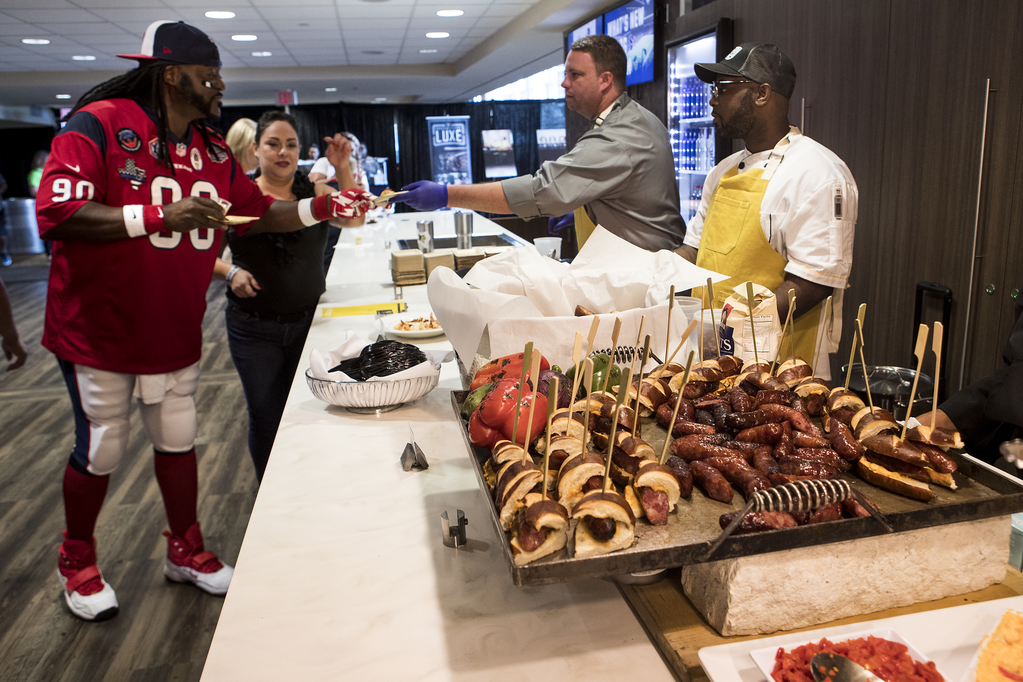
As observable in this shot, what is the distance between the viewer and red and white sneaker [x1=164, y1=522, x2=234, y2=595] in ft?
7.27

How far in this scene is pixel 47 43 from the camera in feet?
26.9

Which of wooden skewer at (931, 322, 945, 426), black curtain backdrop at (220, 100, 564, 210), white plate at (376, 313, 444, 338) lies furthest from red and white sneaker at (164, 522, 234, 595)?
black curtain backdrop at (220, 100, 564, 210)

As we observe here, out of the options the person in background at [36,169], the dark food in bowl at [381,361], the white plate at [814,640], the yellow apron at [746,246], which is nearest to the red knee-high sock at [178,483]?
the dark food in bowl at [381,361]

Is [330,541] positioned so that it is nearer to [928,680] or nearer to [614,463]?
[614,463]

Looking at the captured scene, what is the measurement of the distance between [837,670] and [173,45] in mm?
1944

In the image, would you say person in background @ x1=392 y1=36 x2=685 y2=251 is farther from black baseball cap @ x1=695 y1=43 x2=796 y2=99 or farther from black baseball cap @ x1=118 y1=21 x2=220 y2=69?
black baseball cap @ x1=118 y1=21 x2=220 y2=69

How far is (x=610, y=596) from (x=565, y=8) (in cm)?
640

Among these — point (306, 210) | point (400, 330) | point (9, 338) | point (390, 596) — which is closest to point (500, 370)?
point (390, 596)

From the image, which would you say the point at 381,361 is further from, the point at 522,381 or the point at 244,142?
the point at 244,142

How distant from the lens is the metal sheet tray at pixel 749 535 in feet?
2.37

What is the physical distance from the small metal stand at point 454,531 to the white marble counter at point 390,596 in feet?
0.04

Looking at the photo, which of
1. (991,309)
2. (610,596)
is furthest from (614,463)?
(991,309)

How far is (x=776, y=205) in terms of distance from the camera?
1.88m

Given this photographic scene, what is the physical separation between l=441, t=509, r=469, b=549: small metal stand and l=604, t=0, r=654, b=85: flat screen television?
4.76m
